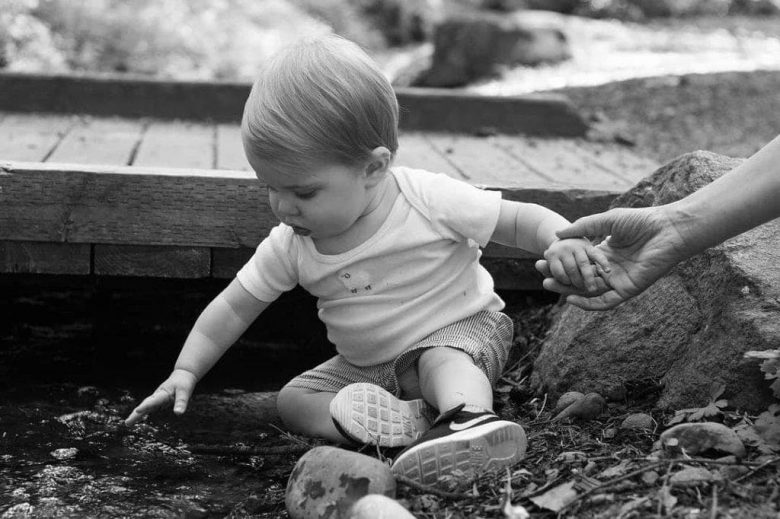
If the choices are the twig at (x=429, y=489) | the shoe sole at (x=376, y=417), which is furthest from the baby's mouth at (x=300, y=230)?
the twig at (x=429, y=489)

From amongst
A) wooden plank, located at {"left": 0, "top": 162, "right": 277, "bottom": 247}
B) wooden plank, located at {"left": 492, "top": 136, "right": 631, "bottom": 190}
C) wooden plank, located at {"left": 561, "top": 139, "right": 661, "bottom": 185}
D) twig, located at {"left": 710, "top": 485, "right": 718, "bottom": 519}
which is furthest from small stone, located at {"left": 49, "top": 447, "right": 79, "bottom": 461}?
wooden plank, located at {"left": 561, "top": 139, "right": 661, "bottom": 185}

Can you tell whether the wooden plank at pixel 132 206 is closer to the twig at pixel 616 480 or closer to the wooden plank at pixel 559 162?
the wooden plank at pixel 559 162

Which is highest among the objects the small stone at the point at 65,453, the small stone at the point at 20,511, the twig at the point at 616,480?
the twig at the point at 616,480

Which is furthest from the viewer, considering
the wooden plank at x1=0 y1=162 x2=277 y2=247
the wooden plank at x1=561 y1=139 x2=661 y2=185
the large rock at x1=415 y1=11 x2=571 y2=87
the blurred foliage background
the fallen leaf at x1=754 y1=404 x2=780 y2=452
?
the large rock at x1=415 y1=11 x2=571 y2=87

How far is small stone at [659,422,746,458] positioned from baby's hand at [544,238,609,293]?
0.44 metres

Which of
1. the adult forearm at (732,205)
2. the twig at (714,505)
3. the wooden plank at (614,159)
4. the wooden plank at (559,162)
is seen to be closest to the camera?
the twig at (714,505)

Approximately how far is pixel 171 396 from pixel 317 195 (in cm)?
67

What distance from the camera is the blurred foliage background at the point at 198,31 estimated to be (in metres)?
8.98

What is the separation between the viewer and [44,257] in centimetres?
324

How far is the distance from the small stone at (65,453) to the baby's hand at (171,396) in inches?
7.6

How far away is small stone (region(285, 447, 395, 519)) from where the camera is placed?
217 centimetres

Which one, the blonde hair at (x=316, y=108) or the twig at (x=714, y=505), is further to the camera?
the blonde hair at (x=316, y=108)

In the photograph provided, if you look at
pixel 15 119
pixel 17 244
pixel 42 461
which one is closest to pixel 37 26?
pixel 15 119

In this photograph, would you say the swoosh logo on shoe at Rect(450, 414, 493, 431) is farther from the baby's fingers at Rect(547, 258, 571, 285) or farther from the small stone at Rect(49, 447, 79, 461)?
the small stone at Rect(49, 447, 79, 461)
